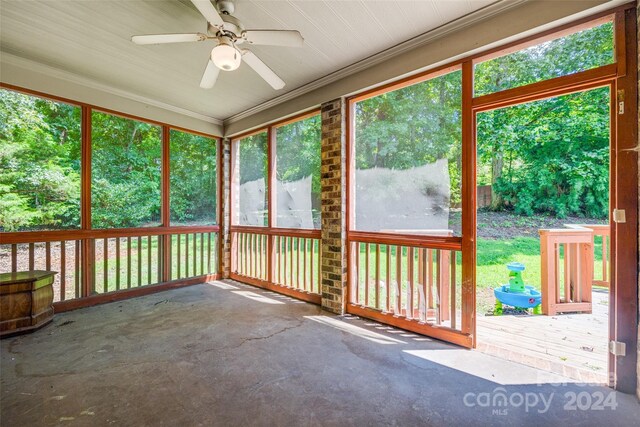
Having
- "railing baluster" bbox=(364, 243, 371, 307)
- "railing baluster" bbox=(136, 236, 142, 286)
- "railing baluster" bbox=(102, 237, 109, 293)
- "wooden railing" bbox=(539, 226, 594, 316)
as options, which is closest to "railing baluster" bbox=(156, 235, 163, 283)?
"railing baluster" bbox=(136, 236, 142, 286)

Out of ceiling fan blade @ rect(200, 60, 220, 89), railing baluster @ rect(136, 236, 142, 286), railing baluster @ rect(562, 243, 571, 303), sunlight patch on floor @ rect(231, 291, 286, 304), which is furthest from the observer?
railing baluster @ rect(136, 236, 142, 286)

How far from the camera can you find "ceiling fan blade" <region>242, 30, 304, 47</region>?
1922 mm

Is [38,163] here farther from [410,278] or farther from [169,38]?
[410,278]

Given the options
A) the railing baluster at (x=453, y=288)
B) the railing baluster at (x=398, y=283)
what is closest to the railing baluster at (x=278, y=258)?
the railing baluster at (x=398, y=283)

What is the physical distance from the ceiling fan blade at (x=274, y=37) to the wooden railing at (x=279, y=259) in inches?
89.5

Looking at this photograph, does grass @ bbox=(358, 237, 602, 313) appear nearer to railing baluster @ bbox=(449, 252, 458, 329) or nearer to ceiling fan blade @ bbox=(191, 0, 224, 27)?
railing baluster @ bbox=(449, 252, 458, 329)

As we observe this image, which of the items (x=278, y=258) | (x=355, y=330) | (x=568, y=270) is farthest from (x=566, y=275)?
(x=278, y=258)

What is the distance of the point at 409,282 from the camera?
9.35 feet

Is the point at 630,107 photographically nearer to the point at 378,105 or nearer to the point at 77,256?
the point at 378,105

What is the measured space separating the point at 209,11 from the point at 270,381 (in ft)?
8.39

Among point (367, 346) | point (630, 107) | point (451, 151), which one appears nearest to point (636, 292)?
point (630, 107)

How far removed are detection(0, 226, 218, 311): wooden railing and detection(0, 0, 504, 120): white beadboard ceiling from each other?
205 centimetres

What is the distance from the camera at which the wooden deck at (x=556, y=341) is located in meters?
2.12

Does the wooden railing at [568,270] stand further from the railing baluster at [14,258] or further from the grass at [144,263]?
the railing baluster at [14,258]
